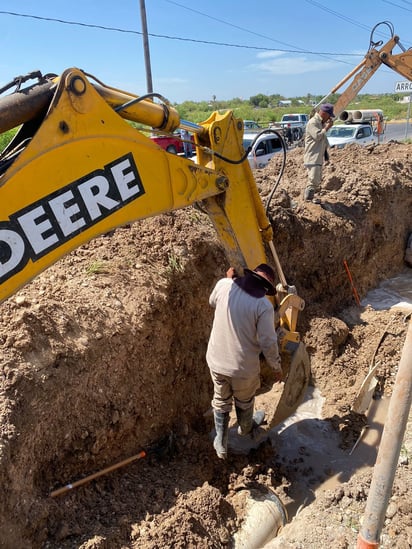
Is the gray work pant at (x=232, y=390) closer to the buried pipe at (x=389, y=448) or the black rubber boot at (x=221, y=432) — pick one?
the black rubber boot at (x=221, y=432)

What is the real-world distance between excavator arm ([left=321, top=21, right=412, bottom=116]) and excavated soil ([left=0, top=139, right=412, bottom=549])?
234 inches

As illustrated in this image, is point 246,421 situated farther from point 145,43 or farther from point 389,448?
point 145,43

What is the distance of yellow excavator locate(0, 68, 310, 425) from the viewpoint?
2.37 meters

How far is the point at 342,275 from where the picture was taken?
8109 mm

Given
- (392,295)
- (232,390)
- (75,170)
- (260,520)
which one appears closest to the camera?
(75,170)

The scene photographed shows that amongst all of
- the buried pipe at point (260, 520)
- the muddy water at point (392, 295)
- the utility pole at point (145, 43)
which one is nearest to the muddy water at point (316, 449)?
the buried pipe at point (260, 520)

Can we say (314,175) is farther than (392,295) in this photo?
No

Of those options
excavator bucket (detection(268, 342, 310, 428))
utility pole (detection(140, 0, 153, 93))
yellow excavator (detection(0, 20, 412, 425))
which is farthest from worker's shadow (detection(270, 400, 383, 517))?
utility pole (detection(140, 0, 153, 93))

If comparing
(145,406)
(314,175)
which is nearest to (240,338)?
(145,406)

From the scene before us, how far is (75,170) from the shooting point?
8.41 ft

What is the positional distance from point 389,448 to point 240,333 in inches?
68.2

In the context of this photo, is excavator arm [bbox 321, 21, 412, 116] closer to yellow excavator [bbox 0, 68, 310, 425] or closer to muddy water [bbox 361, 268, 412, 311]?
muddy water [bbox 361, 268, 412, 311]

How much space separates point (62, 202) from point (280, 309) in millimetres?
2604

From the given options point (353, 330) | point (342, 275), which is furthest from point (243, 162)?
point (342, 275)
